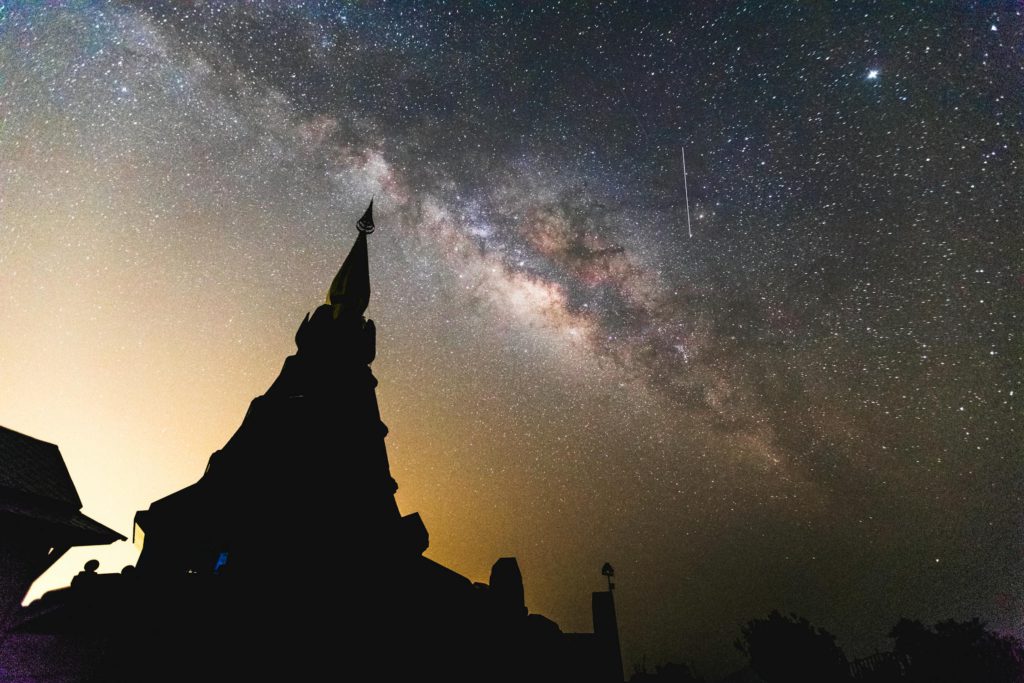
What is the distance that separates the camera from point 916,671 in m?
36.2

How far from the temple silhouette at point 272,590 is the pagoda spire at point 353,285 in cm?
748

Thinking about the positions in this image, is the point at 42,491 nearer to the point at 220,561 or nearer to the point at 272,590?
the point at 220,561

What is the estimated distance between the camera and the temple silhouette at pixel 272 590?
13227 millimetres

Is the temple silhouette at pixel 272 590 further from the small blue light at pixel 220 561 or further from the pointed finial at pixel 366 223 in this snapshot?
the pointed finial at pixel 366 223

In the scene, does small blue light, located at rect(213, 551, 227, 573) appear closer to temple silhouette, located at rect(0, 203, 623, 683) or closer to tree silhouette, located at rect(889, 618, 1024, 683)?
temple silhouette, located at rect(0, 203, 623, 683)

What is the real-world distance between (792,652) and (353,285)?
49.7 m

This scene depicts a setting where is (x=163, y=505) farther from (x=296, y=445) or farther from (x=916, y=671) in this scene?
(x=916, y=671)

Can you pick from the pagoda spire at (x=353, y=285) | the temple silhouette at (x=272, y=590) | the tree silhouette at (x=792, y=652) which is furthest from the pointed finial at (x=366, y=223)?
the tree silhouette at (x=792, y=652)

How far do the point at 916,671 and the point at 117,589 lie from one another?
52.1 metres

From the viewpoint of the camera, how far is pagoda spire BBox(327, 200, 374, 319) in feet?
83.6

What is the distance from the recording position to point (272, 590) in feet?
48.3

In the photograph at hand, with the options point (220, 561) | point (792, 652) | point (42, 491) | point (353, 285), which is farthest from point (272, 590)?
point (792, 652)

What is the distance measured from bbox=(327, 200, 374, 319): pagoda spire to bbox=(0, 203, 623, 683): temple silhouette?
24.5 feet

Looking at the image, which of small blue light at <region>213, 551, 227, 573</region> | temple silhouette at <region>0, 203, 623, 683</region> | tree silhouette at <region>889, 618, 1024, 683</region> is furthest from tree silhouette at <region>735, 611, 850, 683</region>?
small blue light at <region>213, 551, 227, 573</region>
